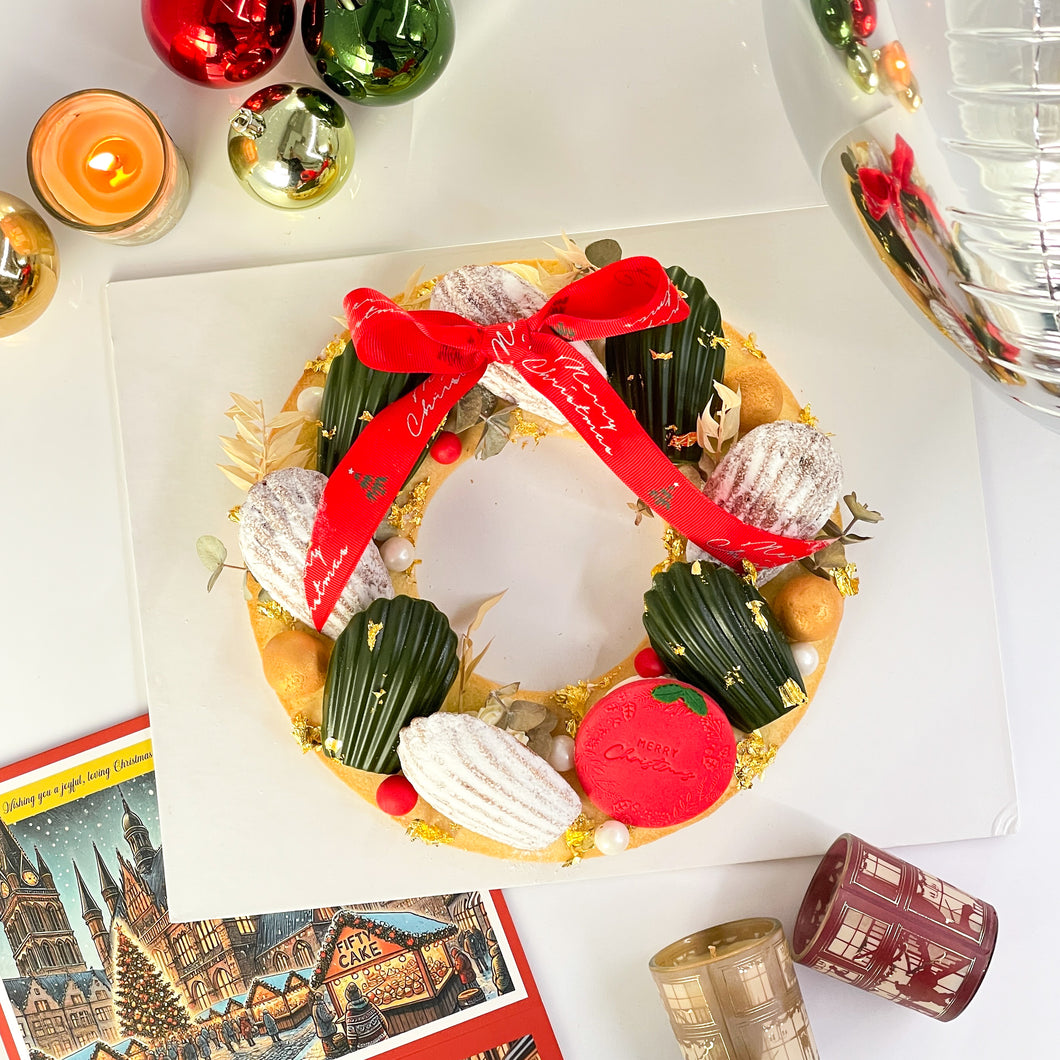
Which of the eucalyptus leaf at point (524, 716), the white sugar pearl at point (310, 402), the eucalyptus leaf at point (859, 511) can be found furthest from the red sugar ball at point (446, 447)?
the eucalyptus leaf at point (859, 511)

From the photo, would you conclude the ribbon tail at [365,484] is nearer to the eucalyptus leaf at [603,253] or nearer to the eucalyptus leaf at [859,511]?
the eucalyptus leaf at [603,253]

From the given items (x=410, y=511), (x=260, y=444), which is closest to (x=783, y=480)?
(x=410, y=511)

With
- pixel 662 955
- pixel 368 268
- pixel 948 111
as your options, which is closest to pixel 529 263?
pixel 368 268

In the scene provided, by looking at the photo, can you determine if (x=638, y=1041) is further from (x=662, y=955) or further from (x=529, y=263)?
(x=529, y=263)

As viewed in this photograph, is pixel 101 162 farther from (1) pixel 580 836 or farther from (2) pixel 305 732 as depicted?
(1) pixel 580 836

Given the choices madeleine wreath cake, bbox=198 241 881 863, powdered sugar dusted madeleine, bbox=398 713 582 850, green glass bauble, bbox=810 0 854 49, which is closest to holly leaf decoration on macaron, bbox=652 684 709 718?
madeleine wreath cake, bbox=198 241 881 863

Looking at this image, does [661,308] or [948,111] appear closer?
[948,111]
